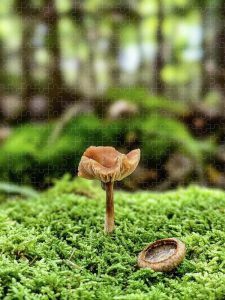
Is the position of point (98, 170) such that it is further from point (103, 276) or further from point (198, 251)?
point (198, 251)

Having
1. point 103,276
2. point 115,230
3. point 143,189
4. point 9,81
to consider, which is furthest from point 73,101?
point 103,276

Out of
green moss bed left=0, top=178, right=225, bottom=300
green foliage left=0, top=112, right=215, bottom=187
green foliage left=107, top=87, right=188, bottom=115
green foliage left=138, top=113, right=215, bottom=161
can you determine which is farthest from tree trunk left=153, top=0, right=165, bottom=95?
green moss bed left=0, top=178, right=225, bottom=300

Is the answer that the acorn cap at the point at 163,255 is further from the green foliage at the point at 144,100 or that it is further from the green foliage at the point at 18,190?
the green foliage at the point at 144,100

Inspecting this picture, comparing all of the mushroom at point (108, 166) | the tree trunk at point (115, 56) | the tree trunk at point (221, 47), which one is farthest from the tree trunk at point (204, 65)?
the mushroom at point (108, 166)

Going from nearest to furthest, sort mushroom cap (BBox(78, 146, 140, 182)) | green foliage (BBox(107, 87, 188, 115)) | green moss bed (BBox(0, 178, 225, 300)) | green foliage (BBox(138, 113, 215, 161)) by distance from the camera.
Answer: green moss bed (BBox(0, 178, 225, 300)), mushroom cap (BBox(78, 146, 140, 182)), green foliage (BBox(138, 113, 215, 161)), green foliage (BBox(107, 87, 188, 115))

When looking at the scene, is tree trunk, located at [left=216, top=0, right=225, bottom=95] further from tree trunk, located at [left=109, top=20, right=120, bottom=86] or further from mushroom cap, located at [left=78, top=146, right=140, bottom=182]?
mushroom cap, located at [left=78, top=146, right=140, bottom=182]

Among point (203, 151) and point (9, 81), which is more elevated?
point (9, 81)
